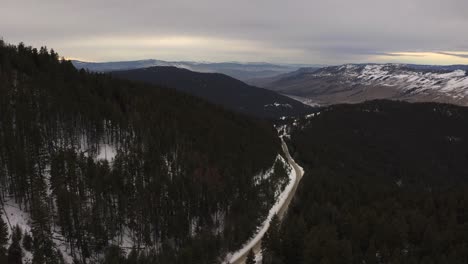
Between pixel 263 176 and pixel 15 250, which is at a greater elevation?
pixel 15 250

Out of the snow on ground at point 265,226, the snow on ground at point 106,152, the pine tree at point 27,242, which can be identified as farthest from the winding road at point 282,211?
the snow on ground at point 106,152

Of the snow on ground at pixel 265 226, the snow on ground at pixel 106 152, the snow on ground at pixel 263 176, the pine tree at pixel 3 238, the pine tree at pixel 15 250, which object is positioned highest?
the snow on ground at pixel 106 152

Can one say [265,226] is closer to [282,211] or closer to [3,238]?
[282,211]

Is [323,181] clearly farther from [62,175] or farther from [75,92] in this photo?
[75,92]

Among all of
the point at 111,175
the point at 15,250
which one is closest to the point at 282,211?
the point at 111,175

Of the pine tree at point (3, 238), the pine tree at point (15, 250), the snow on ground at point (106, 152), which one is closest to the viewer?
the pine tree at point (3, 238)

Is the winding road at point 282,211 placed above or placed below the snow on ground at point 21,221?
below

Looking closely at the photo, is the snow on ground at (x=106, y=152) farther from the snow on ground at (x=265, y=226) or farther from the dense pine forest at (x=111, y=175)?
the snow on ground at (x=265, y=226)

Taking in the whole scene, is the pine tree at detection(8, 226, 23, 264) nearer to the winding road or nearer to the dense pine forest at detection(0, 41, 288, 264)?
the dense pine forest at detection(0, 41, 288, 264)

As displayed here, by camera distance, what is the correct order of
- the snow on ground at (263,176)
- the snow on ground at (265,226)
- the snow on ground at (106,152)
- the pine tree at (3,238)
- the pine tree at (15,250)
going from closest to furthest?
the pine tree at (3,238)
the pine tree at (15,250)
the snow on ground at (265,226)
the snow on ground at (106,152)
the snow on ground at (263,176)
